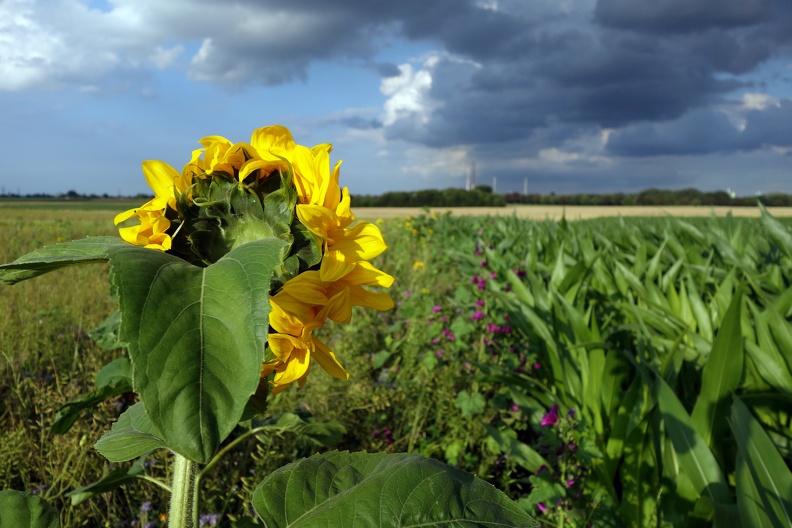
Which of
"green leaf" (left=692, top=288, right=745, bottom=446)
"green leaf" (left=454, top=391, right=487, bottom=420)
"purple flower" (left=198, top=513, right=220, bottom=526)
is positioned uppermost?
"green leaf" (left=692, top=288, right=745, bottom=446)

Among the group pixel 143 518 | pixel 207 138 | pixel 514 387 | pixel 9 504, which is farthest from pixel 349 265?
pixel 514 387

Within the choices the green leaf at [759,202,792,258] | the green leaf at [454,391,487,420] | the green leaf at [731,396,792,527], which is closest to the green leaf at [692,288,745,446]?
the green leaf at [731,396,792,527]

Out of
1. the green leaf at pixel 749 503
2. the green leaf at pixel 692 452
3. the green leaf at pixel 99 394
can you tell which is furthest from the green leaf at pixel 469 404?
the green leaf at pixel 99 394

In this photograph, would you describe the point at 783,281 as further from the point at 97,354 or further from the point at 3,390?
the point at 3,390

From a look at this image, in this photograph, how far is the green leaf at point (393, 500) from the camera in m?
0.56

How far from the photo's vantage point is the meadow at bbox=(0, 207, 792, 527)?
1773 millimetres

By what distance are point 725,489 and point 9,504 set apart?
180 centimetres

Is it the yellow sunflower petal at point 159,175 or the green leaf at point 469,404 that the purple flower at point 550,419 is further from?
the yellow sunflower petal at point 159,175

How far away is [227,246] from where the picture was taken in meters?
0.59

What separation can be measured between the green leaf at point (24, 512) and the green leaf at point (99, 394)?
318 mm

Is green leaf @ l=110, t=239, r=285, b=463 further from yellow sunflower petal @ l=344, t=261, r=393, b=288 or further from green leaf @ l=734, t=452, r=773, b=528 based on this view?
green leaf @ l=734, t=452, r=773, b=528

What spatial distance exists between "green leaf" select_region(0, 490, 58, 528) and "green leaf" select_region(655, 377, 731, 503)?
65.5 inches

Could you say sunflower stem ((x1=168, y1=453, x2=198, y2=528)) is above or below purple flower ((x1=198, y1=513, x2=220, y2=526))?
above

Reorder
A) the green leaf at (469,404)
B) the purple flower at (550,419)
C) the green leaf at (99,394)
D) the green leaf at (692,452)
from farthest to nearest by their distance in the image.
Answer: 1. the green leaf at (469,404)
2. the purple flower at (550,419)
3. the green leaf at (692,452)
4. the green leaf at (99,394)
